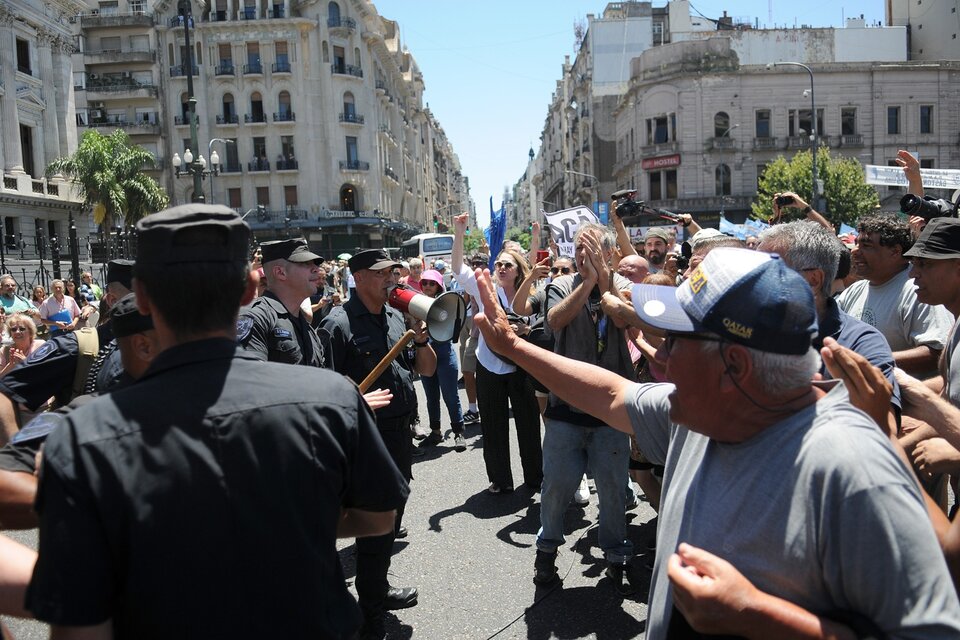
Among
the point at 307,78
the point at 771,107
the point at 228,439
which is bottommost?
the point at 228,439

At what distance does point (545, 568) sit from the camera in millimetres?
4684

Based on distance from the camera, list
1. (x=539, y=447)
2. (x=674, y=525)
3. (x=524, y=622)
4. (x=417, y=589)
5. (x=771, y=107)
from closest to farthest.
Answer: (x=674, y=525) → (x=524, y=622) → (x=417, y=589) → (x=539, y=447) → (x=771, y=107)

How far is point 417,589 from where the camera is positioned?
4.70m

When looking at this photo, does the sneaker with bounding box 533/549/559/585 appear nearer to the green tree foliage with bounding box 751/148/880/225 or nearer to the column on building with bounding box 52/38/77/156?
the column on building with bounding box 52/38/77/156

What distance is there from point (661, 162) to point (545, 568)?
4841cm

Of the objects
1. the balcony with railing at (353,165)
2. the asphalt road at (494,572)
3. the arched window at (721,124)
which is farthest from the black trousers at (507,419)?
the balcony with railing at (353,165)

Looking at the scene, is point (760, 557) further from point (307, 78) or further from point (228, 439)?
point (307, 78)

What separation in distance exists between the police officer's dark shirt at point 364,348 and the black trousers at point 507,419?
1787mm

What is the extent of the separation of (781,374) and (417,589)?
3.57 meters

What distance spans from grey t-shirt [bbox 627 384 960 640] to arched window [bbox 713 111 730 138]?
5101 centimetres

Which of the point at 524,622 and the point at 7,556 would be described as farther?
the point at 524,622

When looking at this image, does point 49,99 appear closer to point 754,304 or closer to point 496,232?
point 496,232

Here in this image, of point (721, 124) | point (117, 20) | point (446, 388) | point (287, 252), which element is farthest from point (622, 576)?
point (117, 20)

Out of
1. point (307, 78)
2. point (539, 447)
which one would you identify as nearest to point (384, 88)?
point (307, 78)
